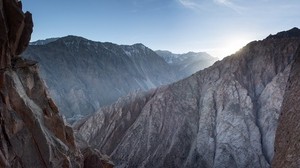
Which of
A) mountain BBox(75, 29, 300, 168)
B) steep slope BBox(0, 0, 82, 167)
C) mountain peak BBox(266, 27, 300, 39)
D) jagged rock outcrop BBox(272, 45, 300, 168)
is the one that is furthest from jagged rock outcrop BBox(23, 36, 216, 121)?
jagged rock outcrop BBox(272, 45, 300, 168)

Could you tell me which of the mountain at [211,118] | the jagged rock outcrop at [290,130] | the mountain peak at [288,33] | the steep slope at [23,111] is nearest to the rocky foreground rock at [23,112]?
the steep slope at [23,111]

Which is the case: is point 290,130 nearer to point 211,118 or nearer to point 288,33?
point 211,118

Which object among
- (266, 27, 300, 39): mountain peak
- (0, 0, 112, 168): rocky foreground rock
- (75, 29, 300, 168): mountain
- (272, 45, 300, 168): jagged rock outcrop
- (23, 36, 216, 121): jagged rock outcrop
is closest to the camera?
(0, 0, 112, 168): rocky foreground rock

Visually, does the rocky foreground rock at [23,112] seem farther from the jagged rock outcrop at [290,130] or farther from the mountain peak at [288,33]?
the mountain peak at [288,33]

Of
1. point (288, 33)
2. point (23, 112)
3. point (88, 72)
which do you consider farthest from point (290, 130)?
point (88, 72)

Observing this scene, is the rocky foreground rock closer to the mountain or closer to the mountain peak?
the mountain
